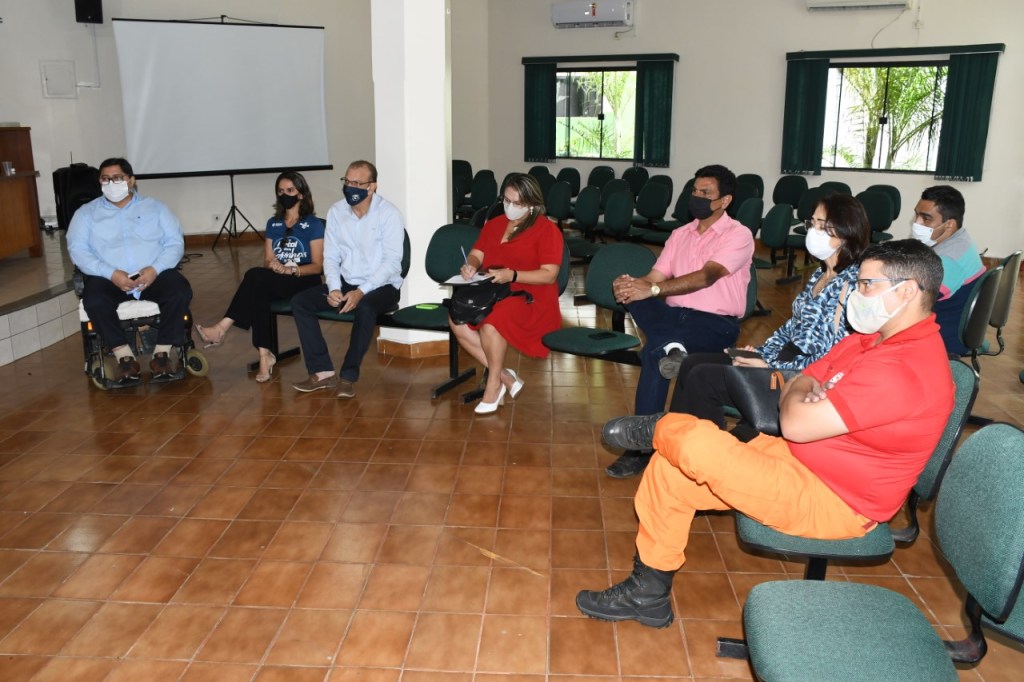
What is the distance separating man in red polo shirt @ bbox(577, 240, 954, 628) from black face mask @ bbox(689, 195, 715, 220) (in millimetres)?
1561

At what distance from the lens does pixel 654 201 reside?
8.98 metres

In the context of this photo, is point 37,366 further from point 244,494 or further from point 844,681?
point 844,681

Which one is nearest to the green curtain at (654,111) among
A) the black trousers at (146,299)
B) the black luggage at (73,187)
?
the black luggage at (73,187)

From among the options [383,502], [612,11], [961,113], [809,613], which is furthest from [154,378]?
[961,113]

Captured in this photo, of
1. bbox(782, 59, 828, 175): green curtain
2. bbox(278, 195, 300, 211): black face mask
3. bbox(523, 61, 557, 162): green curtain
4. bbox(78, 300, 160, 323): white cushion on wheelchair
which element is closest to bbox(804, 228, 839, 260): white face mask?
bbox(278, 195, 300, 211): black face mask

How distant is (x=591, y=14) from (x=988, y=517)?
1031 centimetres

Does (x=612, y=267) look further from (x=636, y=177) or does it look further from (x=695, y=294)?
(x=636, y=177)

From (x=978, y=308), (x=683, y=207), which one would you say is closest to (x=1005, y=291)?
(x=978, y=308)

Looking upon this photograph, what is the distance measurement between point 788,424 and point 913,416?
0.30m

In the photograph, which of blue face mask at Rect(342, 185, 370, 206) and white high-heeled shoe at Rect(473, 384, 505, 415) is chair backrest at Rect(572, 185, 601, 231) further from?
Answer: white high-heeled shoe at Rect(473, 384, 505, 415)

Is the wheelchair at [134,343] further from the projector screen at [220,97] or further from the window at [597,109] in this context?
the window at [597,109]

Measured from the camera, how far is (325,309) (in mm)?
4812

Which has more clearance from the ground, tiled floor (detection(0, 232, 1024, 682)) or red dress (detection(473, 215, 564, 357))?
red dress (detection(473, 215, 564, 357))

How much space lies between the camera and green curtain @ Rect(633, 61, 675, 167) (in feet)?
35.9
